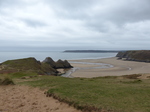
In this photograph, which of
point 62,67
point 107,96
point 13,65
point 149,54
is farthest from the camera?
point 149,54

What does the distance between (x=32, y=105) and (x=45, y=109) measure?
3.86 feet

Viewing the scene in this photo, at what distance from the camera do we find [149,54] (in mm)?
98625

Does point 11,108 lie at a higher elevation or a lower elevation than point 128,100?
lower

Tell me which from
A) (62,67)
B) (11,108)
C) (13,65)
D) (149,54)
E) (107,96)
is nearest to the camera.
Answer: (11,108)

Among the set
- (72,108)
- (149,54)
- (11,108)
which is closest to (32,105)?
(11,108)

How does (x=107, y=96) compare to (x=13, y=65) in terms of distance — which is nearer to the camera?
(x=107, y=96)

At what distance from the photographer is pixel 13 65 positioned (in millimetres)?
41250

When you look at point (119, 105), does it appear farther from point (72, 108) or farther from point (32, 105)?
point (32, 105)

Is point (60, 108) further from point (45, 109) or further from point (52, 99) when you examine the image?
point (52, 99)

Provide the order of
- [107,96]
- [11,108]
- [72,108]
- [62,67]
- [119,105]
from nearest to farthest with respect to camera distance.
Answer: [119,105]
[72,108]
[11,108]
[107,96]
[62,67]

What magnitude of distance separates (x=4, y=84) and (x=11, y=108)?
7.44 metres

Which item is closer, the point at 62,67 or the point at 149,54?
the point at 62,67

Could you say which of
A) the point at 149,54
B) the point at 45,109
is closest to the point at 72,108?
the point at 45,109

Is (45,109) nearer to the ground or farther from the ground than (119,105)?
nearer to the ground
